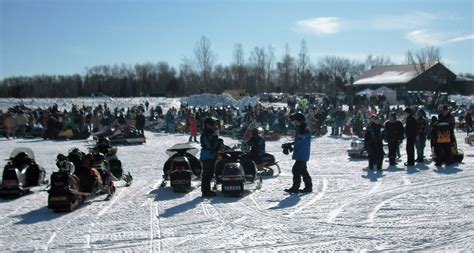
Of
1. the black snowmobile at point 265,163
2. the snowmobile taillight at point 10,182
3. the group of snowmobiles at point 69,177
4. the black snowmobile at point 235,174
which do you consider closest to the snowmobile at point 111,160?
the group of snowmobiles at point 69,177

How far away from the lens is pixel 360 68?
108812 millimetres

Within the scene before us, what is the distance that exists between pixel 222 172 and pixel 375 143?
5502 millimetres

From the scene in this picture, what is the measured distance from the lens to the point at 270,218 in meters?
9.63

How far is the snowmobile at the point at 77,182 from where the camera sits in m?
10.4

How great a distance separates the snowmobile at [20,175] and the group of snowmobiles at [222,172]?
3.13 meters

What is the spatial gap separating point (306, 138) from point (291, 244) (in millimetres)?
4663

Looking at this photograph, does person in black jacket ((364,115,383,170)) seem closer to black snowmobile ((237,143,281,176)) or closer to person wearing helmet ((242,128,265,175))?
black snowmobile ((237,143,281,176))

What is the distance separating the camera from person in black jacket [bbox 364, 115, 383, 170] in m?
16.0

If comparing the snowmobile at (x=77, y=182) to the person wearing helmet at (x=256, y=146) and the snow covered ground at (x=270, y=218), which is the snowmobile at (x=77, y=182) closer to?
the snow covered ground at (x=270, y=218)

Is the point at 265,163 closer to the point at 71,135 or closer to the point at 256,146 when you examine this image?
the point at 256,146

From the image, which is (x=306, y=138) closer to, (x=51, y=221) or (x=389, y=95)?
(x=51, y=221)

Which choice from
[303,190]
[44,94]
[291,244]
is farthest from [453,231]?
[44,94]

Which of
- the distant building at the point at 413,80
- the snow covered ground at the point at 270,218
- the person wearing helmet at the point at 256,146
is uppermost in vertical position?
the distant building at the point at 413,80

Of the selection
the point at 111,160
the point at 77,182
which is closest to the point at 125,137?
the point at 111,160
